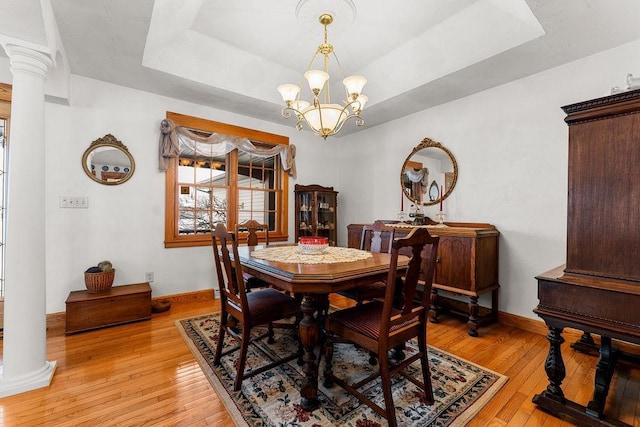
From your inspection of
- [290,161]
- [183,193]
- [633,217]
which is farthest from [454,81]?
[183,193]

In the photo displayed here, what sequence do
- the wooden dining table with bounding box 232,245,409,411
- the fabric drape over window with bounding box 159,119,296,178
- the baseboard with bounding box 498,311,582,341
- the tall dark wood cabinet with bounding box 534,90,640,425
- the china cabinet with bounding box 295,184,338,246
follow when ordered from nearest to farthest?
the tall dark wood cabinet with bounding box 534,90,640,425
the wooden dining table with bounding box 232,245,409,411
the baseboard with bounding box 498,311,582,341
the fabric drape over window with bounding box 159,119,296,178
the china cabinet with bounding box 295,184,338,246

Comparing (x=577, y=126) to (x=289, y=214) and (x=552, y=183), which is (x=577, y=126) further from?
(x=289, y=214)

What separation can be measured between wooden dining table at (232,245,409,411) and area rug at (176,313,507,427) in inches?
5.3

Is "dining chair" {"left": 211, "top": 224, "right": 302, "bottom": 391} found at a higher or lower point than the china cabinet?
lower

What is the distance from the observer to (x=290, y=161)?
14.3 feet

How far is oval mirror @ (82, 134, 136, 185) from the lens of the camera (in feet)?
9.84

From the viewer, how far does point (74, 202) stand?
2.93m

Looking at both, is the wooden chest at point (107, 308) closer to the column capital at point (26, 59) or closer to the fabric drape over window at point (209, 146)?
the fabric drape over window at point (209, 146)

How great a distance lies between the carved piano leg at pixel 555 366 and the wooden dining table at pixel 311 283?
0.90 meters

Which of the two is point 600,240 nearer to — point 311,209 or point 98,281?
point 311,209

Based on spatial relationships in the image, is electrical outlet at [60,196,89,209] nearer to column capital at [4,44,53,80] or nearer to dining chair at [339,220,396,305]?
column capital at [4,44,53,80]

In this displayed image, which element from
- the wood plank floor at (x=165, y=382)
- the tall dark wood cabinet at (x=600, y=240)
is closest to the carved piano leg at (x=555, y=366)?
the tall dark wood cabinet at (x=600, y=240)

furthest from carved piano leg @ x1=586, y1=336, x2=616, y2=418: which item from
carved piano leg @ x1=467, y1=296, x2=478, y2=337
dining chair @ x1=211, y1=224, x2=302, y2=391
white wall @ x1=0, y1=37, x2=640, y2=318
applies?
dining chair @ x1=211, y1=224, x2=302, y2=391

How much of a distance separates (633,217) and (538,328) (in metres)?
1.79
